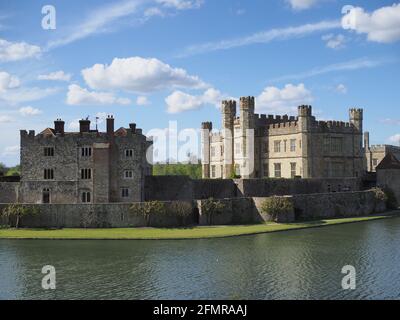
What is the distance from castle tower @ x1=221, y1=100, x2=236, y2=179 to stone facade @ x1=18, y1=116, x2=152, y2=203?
63.0ft

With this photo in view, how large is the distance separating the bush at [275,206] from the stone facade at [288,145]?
1298cm

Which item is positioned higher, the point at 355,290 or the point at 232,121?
the point at 232,121

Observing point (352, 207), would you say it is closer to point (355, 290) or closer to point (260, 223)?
point (260, 223)

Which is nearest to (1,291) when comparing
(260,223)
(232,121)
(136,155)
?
(136,155)

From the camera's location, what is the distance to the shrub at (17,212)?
4947 cm

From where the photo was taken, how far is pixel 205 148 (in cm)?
7812

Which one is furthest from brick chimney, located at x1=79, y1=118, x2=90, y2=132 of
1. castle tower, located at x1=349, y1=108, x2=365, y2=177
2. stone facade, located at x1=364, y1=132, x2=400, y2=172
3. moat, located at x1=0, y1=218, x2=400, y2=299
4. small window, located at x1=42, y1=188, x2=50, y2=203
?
stone facade, located at x1=364, y1=132, x2=400, y2=172

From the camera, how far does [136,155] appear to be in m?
53.9

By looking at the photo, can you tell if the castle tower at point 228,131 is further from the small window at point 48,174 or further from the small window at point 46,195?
the small window at point 46,195

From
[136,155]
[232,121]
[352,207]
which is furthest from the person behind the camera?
[232,121]

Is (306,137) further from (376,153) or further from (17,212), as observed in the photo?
(17,212)

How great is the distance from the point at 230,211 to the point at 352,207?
1794 centimetres
